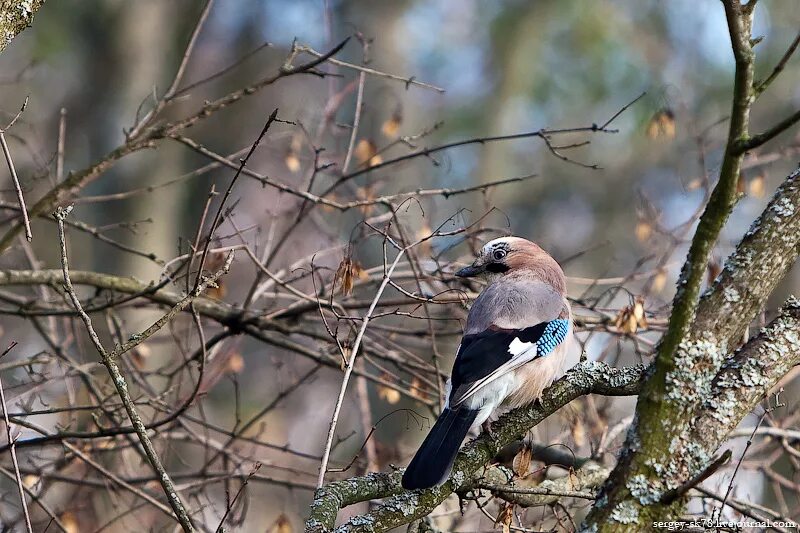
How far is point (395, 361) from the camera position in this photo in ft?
16.8

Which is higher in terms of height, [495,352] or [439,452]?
[495,352]

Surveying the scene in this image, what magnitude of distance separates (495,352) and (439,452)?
103 cm

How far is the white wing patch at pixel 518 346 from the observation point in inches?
168

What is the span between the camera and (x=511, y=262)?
5051mm

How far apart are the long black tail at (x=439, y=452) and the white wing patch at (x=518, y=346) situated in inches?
20.2

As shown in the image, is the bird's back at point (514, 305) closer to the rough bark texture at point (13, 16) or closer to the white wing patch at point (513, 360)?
the white wing patch at point (513, 360)

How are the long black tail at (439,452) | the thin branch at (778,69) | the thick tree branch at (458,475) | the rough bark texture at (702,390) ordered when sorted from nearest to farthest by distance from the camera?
the thin branch at (778,69) → the rough bark texture at (702,390) → the thick tree branch at (458,475) → the long black tail at (439,452)

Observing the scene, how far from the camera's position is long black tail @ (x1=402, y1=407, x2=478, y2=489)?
3086 millimetres

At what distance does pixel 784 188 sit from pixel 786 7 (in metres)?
11.6

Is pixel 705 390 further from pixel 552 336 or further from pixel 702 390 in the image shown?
pixel 552 336

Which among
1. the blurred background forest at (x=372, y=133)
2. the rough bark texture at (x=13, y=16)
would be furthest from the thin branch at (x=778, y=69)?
the blurred background forest at (x=372, y=133)

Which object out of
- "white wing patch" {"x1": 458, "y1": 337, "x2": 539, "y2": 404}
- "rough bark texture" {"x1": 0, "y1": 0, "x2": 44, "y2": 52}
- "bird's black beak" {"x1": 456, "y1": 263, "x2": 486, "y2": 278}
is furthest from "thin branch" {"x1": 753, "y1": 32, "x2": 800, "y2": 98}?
"bird's black beak" {"x1": 456, "y1": 263, "x2": 486, "y2": 278}

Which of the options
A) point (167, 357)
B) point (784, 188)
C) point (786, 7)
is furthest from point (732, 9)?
point (786, 7)

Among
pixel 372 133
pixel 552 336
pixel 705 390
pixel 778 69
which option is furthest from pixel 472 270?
pixel 372 133
